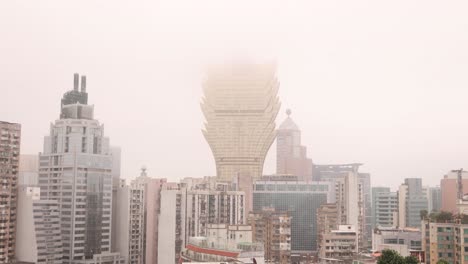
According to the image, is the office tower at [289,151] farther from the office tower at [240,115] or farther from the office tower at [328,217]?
the office tower at [328,217]

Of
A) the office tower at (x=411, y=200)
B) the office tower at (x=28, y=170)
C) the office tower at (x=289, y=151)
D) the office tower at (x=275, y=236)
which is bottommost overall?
the office tower at (x=275, y=236)

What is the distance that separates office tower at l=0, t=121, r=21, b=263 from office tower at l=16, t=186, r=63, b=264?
12.4 inches

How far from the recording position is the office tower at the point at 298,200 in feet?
163

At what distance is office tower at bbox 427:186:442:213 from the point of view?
1583 inches

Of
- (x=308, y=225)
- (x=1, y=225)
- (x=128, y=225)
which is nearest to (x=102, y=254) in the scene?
(x=128, y=225)

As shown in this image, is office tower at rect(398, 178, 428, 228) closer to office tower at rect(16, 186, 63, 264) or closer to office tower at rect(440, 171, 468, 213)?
office tower at rect(440, 171, 468, 213)

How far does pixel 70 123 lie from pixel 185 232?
7891 mm

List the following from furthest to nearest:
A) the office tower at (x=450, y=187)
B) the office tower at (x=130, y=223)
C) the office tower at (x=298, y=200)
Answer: the office tower at (x=298, y=200), the office tower at (x=450, y=187), the office tower at (x=130, y=223)

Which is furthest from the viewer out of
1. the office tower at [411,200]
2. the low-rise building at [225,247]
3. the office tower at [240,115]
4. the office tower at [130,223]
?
the office tower at [240,115]

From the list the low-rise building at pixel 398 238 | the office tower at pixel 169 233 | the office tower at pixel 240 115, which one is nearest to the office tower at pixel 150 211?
the office tower at pixel 169 233

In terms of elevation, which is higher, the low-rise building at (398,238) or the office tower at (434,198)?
the office tower at (434,198)

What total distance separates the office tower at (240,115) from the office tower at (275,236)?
3116 centimetres

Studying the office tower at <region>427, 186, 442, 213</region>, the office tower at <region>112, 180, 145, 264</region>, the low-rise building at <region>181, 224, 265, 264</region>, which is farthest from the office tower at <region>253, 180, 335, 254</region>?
the low-rise building at <region>181, 224, 265, 264</region>

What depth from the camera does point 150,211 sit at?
106ft
